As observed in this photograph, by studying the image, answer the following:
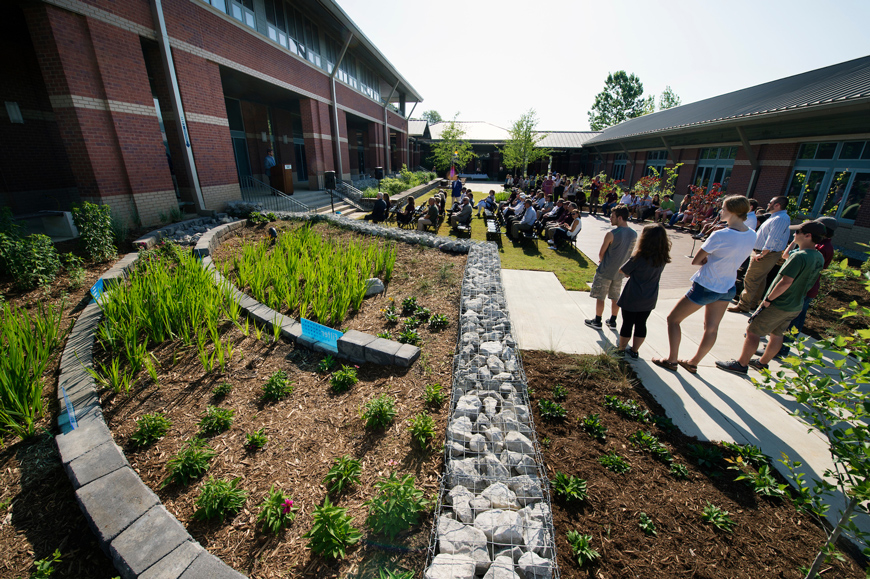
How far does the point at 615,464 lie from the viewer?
274 centimetres

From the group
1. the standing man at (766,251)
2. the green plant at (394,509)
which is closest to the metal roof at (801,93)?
the standing man at (766,251)

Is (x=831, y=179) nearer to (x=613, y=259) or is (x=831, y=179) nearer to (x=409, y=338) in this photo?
(x=613, y=259)

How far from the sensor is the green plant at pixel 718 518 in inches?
90.3

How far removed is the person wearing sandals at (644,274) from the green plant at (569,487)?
2.30 m

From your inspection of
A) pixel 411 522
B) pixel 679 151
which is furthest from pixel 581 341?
pixel 679 151

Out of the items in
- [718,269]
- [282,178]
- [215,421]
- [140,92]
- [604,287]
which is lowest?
[215,421]

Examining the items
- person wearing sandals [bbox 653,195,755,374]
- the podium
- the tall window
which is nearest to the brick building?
the podium

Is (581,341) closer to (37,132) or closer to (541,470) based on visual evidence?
(541,470)

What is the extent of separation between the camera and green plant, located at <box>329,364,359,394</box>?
11.2 feet

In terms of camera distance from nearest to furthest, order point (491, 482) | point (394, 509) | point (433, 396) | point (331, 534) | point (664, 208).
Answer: point (331, 534)
point (394, 509)
point (491, 482)
point (433, 396)
point (664, 208)

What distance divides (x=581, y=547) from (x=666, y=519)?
725 mm

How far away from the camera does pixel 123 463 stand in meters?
2.44

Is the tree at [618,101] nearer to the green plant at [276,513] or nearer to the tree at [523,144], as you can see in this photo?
the tree at [523,144]

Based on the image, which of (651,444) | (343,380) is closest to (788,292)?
(651,444)
